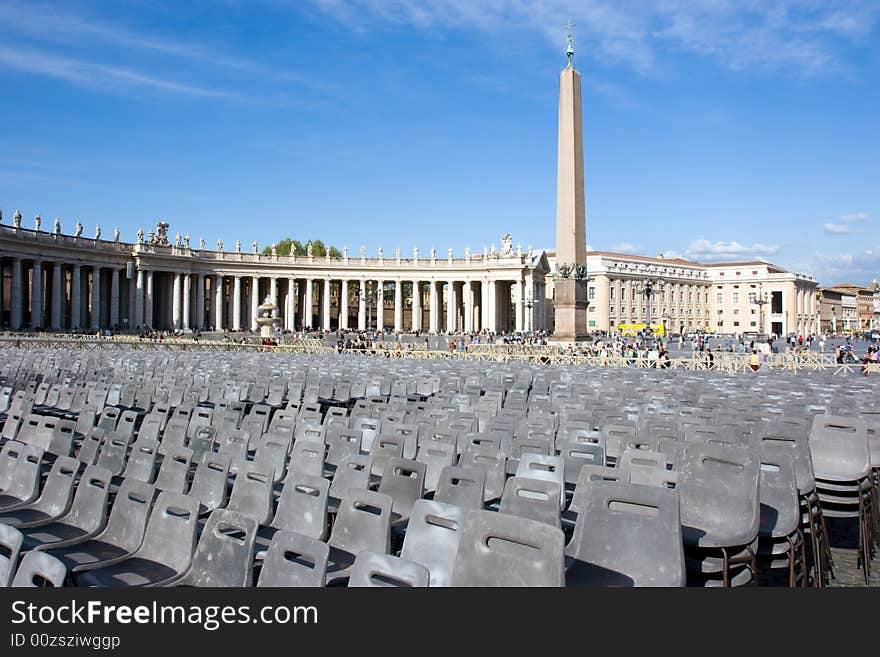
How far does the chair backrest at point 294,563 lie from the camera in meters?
3.34

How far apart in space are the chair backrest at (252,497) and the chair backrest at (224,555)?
1281 millimetres

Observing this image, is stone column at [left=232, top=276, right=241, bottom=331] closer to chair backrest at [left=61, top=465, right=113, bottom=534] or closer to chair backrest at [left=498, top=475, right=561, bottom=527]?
chair backrest at [left=61, top=465, right=113, bottom=534]

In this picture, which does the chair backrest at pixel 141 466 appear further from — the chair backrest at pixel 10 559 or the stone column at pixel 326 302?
the stone column at pixel 326 302

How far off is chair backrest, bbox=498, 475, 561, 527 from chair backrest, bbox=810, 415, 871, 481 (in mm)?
3683

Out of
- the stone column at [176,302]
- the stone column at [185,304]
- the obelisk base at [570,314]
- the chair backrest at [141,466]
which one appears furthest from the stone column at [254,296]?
the chair backrest at [141,466]

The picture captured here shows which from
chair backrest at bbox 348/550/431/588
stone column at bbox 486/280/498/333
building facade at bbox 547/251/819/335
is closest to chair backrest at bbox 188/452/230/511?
chair backrest at bbox 348/550/431/588

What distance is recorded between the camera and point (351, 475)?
5801mm

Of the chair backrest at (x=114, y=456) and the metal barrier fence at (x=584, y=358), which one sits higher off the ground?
the metal barrier fence at (x=584, y=358)

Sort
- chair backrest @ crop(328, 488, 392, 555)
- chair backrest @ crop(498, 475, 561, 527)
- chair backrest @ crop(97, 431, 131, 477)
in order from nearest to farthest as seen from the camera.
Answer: chair backrest @ crop(328, 488, 392, 555) → chair backrest @ crop(498, 475, 561, 527) → chair backrest @ crop(97, 431, 131, 477)

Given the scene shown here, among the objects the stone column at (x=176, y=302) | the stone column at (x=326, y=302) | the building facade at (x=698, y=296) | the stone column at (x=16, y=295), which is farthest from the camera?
the building facade at (x=698, y=296)

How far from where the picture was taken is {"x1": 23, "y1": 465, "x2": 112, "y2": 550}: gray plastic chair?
5434 mm

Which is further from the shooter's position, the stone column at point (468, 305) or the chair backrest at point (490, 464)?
the stone column at point (468, 305)

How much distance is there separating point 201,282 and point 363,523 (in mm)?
94130

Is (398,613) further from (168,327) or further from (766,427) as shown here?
(168,327)
